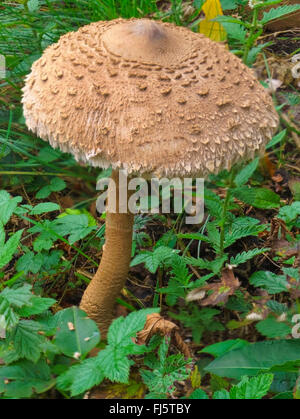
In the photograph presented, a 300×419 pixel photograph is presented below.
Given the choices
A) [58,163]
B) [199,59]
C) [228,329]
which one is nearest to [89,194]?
[58,163]

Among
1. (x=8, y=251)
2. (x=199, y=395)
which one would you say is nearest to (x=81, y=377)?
(x=199, y=395)

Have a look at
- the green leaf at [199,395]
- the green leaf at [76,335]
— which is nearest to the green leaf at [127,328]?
the green leaf at [76,335]

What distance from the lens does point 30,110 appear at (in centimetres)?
159

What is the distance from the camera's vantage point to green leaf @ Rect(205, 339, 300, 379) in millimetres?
1748

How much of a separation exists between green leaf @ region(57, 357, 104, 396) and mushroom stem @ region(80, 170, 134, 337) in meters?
0.59

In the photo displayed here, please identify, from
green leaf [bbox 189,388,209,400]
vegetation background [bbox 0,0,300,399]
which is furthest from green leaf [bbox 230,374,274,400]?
green leaf [bbox 189,388,209,400]

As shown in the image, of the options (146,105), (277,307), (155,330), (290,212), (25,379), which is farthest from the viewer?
(290,212)

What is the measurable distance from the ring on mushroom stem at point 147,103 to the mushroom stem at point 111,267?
42cm

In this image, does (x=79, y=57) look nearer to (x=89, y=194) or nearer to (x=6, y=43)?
(x=89, y=194)

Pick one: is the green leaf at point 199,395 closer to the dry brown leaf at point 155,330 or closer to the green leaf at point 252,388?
the green leaf at point 252,388

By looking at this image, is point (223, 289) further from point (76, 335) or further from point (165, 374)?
point (76, 335)

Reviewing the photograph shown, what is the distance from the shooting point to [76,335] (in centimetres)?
167

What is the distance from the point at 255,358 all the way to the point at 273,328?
0.16 metres

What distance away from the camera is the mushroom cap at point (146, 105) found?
1.46 m
